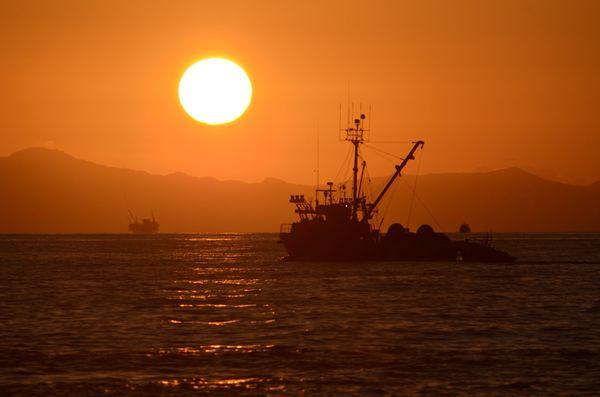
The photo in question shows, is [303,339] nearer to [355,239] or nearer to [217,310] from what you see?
[217,310]

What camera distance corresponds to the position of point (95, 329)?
52.4 metres

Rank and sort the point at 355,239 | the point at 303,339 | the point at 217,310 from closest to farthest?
the point at 303,339 → the point at 217,310 → the point at 355,239

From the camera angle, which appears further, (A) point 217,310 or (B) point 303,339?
(A) point 217,310

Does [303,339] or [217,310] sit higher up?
[217,310]

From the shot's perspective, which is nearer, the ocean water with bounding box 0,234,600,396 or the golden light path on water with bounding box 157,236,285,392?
the ocean water with bounding box 0,234,600,396

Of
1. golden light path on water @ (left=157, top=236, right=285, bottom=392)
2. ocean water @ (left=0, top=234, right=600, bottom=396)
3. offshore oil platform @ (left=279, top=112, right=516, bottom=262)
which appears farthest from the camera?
offshore oil platform @ (left=279, top=112, right=516, bottom=262)

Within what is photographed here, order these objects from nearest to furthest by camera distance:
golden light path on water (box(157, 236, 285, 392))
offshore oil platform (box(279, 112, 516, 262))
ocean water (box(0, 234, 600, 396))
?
ocean water (box(0, 234, 600, 396))
golden light path on water (box(157, 236, 285, 392))
offshore oil platform (box(279, 112, 516, 262))

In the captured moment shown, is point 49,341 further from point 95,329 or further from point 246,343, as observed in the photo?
point 246,343

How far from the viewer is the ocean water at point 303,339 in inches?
1403

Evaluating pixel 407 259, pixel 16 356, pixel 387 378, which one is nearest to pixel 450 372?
pixel 387 378

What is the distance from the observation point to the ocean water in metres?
35.6

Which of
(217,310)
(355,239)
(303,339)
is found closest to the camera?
(303,339)

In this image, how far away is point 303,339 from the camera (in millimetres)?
47969

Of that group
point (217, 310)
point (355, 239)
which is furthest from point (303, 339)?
point (355, 239)
